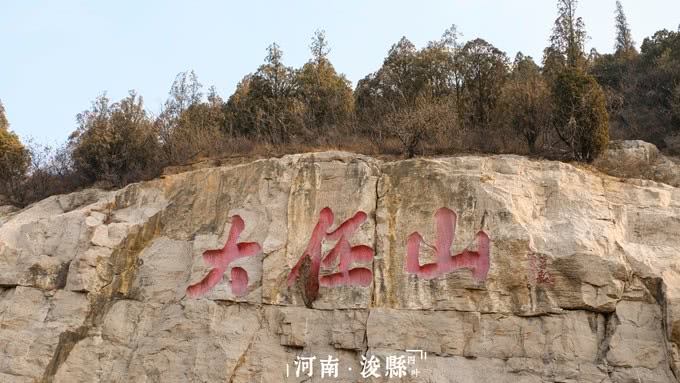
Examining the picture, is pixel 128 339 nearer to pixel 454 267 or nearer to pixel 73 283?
pixel 73 283

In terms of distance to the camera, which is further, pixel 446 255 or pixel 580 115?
pixel 580 115

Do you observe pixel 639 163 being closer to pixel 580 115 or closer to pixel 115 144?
pixel 580 115

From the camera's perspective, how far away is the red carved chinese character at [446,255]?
9477 millimetres

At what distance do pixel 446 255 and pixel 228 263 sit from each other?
137 inches

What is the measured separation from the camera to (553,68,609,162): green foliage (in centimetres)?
1123

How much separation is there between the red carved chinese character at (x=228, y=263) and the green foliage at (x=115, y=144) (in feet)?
11.5

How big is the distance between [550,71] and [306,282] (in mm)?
8323

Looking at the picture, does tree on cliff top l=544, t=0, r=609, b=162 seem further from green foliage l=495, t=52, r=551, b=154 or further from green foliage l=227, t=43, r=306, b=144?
green foliage l=227, t=43, r=306, b=144

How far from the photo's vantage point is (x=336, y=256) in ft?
33.1

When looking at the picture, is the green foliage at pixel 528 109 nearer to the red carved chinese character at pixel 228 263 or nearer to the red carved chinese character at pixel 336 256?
the red carved chinese character at pixel 336 256

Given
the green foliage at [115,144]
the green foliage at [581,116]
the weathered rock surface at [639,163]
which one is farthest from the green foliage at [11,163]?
the weathered rock surface at [639,163]

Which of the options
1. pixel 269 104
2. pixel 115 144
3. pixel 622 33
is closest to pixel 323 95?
pixel 269 104

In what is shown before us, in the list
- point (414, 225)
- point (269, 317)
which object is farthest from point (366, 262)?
point (269, 317)

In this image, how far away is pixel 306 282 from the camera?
1013cm
